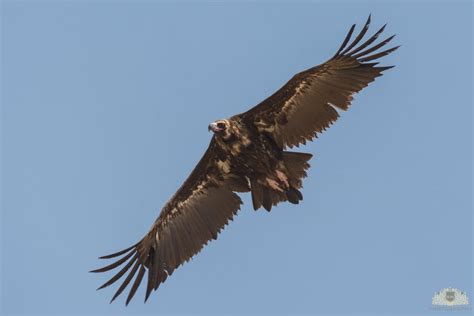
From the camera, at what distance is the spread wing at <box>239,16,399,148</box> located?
24219 mm

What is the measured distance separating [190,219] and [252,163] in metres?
2.49

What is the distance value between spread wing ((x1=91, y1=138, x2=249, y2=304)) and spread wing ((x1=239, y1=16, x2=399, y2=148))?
1755 mm

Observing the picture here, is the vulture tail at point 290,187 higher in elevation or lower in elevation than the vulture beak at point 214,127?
lower

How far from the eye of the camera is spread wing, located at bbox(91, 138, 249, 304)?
26078 millimetres

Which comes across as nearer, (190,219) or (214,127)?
(214,127)

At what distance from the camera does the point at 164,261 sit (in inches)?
1029

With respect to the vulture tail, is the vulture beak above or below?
above

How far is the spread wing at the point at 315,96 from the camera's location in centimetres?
2422

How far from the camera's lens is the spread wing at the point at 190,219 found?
85.6 feet

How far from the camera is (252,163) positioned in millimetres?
25422

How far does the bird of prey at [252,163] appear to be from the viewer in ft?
80.2

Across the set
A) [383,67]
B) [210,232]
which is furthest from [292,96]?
[210,232]

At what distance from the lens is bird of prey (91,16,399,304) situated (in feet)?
80.2

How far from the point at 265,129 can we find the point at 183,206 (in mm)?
3337
